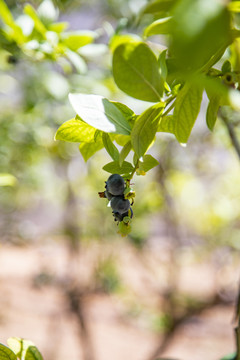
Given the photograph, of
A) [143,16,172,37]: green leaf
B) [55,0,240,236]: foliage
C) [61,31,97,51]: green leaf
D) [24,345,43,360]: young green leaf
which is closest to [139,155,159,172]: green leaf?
[55,0,240,236]: foliage

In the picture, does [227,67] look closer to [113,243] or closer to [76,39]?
[76,39]

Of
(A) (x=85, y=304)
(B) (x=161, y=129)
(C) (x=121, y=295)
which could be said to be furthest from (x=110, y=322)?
(B) (x=161, y=129)

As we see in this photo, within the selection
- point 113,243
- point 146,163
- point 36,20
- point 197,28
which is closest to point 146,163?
point 146,163

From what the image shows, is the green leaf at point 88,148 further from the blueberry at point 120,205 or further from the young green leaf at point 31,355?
the young green leaf at point 31,355

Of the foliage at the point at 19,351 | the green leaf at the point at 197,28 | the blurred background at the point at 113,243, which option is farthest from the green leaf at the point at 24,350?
the blurred background at the point at 113,243

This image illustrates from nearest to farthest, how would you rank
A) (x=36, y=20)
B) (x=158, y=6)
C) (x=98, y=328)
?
(x=158, y=6) < (x=36, y=20) < (x=98, y=328)

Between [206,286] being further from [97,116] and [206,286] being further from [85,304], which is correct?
[97,116]

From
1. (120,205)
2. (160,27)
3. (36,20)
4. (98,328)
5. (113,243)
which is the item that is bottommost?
(120,205)

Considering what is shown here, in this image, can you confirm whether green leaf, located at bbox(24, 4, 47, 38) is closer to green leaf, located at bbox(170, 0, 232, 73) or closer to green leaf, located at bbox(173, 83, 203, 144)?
green leaf, located at bbox(173, 83, 203, 144)
